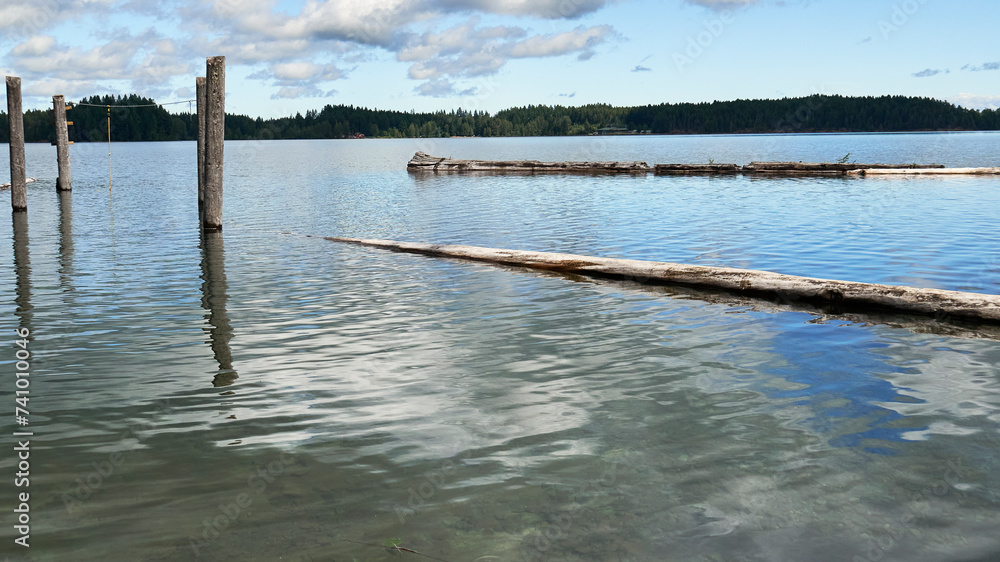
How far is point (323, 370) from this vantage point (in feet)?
26.2

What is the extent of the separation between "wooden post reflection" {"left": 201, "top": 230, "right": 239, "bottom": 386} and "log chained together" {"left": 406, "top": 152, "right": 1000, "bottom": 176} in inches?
1324

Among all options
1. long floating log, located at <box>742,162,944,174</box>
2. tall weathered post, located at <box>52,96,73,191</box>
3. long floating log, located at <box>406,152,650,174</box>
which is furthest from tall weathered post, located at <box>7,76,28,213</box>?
long floating log, located at <box>742,162,944,174</box>

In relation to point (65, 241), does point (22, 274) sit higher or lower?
lower

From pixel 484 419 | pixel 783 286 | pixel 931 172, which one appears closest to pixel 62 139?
pixel 783 286

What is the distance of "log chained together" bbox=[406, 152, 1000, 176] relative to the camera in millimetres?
41688

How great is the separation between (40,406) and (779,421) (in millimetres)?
6580

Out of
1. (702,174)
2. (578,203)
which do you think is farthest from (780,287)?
(702,174)

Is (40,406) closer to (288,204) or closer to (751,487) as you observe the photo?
(751,487)

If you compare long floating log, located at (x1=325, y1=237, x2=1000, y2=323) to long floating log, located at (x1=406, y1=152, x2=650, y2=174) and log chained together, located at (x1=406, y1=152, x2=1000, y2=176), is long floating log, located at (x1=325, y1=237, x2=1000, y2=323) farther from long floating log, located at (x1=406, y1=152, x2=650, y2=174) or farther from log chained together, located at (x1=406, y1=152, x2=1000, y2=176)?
long floating log, located at (x1=406, y1=152, x2=650, y2=174)

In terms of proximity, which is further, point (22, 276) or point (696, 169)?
point (696, 169)

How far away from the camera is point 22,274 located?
46.3 feet

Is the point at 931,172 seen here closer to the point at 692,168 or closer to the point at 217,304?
the point at 692,168

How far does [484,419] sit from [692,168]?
4270 centimetres

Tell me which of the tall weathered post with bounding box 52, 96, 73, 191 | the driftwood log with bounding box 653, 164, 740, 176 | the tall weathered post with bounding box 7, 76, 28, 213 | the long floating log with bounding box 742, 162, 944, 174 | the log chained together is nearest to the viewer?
the tall weathered post with bounding box 7, 76, 28, 213
